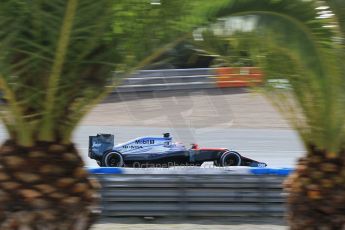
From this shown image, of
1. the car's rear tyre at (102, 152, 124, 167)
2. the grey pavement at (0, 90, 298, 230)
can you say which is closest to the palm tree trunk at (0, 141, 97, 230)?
the car's rear tyre at (102, 152, 124, 167)

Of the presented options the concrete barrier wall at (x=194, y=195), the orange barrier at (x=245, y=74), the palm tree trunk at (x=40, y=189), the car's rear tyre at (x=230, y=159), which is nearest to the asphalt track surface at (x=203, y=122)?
the car's rear tyre at (x=230, y=159)

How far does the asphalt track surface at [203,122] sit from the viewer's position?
19.2 meters

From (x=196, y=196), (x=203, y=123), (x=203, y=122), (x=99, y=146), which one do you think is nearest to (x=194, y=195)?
(x=196, y=196)

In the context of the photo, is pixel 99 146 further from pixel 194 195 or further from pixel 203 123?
pixel 203 123

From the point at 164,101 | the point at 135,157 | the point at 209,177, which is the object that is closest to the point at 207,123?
the point at 164,101

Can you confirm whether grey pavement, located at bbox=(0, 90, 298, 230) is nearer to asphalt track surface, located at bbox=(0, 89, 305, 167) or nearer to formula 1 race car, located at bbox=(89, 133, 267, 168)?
asphalt track surface, located at bbox=(0, 89, 305, 167)

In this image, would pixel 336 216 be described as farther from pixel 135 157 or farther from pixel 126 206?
pixel 135 157

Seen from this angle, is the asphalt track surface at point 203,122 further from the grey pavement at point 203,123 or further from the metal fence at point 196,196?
the metal fence at point 196,196

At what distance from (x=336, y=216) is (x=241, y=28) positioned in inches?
77.5

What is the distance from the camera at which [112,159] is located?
14.6 meters

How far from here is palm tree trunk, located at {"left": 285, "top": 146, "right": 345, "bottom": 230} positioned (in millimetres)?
6262

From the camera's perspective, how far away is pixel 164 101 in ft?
89.8

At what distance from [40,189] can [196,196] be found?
4278 mm

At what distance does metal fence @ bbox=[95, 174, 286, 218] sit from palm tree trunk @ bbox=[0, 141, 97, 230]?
3879 millimetres
